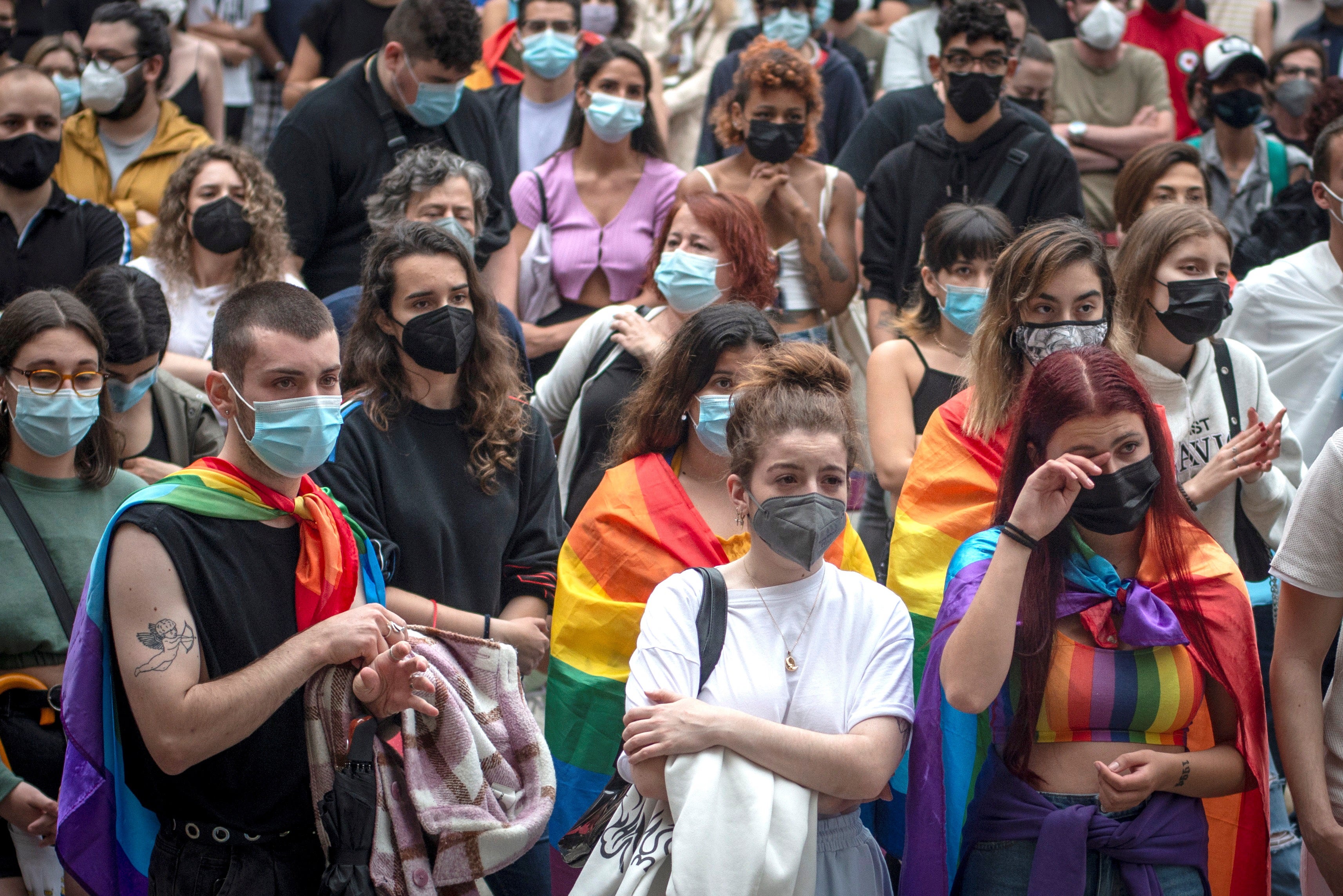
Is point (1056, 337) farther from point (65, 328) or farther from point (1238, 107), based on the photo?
point (1238, 107)

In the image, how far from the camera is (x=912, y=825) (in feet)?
9.91

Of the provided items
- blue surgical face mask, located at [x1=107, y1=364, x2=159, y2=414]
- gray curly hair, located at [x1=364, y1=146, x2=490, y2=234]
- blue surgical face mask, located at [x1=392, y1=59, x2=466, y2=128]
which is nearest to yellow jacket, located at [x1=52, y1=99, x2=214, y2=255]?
blue surgical face mask, located at [x1=392, y1=59, x2=466, y2=128]

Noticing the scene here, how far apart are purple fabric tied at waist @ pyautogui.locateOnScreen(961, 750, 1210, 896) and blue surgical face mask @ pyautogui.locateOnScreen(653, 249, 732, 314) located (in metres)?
2.23

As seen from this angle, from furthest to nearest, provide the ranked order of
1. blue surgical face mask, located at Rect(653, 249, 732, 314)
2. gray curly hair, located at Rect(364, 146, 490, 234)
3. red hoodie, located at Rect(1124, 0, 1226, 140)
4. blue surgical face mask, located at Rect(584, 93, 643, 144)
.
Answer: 1. red hoodie, located at Rect(1124, 0, 1226, 140)
2. blue surgical face mask, located at Rect(584, 93, 643, 144)
3. gray curly hair, located at Rect(364, 146, 490, 234)
4. blue surgical face mask, located at Rect(653, 249, 732, 314)

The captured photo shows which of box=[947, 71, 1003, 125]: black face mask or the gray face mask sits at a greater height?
box=[947, 71, 1003, 125]: black face mask

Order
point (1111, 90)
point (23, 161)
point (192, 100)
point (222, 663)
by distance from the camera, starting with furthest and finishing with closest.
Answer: point (1111, 90) → point (192, 100) → point (23, 161) → point (222, 663)

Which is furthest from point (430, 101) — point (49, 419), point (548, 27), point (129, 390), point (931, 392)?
point (931, 392)

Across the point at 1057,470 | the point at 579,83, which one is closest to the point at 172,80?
the point at 579,83

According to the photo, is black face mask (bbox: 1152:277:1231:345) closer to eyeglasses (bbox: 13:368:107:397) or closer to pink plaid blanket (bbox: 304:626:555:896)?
pink plaid blanket (bbox: 304:626:555:896)

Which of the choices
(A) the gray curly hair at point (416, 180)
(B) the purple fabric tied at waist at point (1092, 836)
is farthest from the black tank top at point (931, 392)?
(A) the gray curly hair at point (416, 180)

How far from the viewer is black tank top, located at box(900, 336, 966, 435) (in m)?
4.32

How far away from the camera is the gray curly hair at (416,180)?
16.4ft

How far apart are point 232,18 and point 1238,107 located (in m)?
5.84

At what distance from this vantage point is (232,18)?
840 centimetres
